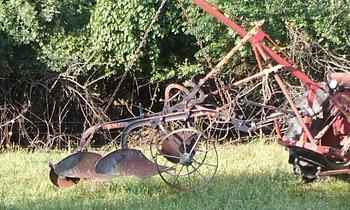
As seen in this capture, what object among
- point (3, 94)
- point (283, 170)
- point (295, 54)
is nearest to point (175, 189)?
point (283, 170)

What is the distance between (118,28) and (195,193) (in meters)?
4.06

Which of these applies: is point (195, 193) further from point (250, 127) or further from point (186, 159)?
point (250, 127)

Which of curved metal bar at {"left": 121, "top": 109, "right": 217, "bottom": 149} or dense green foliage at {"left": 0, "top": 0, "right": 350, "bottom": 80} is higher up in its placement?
dense green foliage at {"left": 0, "top": 0, "right": 350, "bottom": 80}

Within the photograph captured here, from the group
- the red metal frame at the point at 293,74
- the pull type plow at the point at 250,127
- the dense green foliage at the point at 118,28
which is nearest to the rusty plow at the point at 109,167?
the pull type plow at the point at 250,127

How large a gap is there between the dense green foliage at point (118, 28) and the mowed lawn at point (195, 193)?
273 cm

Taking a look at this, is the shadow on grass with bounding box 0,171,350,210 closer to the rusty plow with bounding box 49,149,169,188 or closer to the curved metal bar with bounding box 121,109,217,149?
the rusty plow with bounding box 49,149,169,188

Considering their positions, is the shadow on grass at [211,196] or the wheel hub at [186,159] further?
the wheel hub at [186,159]

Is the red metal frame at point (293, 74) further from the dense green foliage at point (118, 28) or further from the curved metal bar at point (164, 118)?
the dense green foliage at point (118, 28)

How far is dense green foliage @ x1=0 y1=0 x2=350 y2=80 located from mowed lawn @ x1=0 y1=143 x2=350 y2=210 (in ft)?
8.95

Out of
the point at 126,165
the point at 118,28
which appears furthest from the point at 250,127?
the point at 118,28

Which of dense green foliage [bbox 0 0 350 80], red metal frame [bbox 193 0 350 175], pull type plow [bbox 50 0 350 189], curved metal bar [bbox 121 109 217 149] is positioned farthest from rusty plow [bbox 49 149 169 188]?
dense green foliage [bbox 0 0 350 80]

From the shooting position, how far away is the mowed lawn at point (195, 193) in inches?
224

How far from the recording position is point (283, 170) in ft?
23.4

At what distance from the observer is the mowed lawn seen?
5691 millimetres
